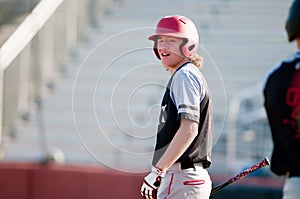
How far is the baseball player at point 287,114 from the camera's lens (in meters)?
4.77

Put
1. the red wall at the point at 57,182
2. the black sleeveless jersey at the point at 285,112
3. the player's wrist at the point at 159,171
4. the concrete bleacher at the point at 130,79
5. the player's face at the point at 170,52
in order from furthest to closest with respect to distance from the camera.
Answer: the concrete bleacher at the point at 130,79 < the red wall at the point at 57,182 < the player's face at the point at 170,52 < the player's wrist at the point at 159,171 < the black sleeveless jersey at the point at 285,112

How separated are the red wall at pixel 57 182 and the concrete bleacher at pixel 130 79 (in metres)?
0.34

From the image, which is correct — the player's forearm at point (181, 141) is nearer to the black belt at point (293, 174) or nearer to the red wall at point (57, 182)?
the black belt at point (293, 174)

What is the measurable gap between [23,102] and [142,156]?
163 centimetres

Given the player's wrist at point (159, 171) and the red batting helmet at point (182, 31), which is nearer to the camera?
the player's wrist at point (159, 171)

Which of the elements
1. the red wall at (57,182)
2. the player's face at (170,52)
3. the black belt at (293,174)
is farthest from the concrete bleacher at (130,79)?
the black belt at (293,174)

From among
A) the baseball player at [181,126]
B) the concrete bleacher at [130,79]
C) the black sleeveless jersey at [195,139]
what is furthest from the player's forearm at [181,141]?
the concrete bleacher at [130,79]

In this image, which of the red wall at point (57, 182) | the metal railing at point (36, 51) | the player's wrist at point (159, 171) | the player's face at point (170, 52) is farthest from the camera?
the red wall at point (57, 182)

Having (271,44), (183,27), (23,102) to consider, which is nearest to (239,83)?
(271,44)

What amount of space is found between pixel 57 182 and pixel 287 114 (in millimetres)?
5455

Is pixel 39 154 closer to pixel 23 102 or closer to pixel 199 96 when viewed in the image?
pixel 23 102

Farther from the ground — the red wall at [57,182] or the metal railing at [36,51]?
the metal railing at [36,51]

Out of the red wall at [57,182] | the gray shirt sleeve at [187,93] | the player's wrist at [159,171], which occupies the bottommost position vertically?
the red wall at [57,182]

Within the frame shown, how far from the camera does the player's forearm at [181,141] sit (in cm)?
480
